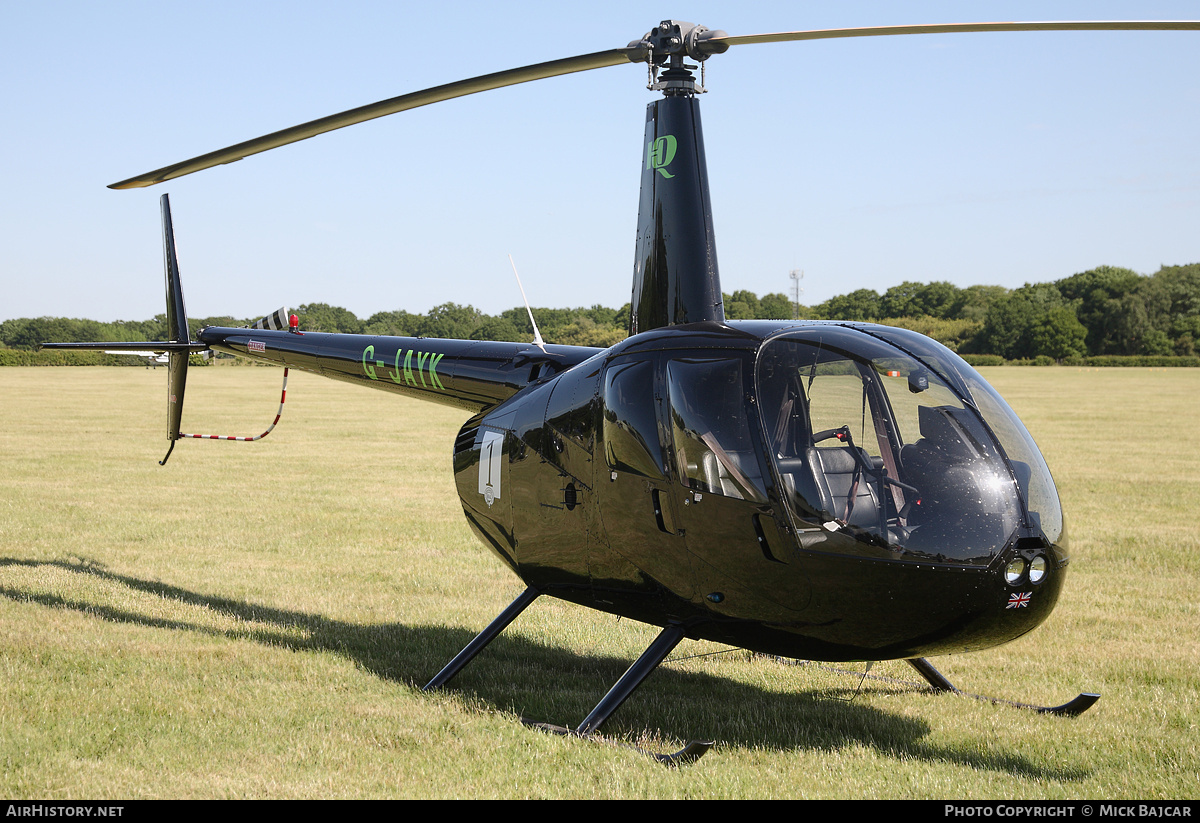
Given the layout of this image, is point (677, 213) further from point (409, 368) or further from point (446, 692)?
point (446, 692)

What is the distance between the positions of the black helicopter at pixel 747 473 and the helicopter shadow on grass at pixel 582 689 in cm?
54

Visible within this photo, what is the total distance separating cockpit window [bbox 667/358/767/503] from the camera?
4543mm

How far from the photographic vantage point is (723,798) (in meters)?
4.46

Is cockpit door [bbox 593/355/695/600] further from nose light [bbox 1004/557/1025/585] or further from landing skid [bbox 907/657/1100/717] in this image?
landing skid [bbox 907/657/1100/717]

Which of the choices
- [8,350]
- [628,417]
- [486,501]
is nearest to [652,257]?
[628,417]

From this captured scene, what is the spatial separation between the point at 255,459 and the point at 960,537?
17095 millimetres

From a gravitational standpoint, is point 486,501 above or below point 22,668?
above

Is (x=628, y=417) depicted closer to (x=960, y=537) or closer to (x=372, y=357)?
(x=960, y=537)

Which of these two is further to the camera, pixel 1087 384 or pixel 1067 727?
pixel 1087 384

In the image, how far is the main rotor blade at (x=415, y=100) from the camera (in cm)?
539

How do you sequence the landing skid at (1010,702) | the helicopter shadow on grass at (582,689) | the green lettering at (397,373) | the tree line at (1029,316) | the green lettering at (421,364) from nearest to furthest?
1. the helicopter shadow on grass at (582,689)
2. the landing skid at (1010,702)
3. the green lettering at (421,364)
4. the green lettering at (397,373)
5. the tree line at (1029,316)

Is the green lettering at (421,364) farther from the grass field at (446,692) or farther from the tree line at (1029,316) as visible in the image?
the tree line at (1029,316)

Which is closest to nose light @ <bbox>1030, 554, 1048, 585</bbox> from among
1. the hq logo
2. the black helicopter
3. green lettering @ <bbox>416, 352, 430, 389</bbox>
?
the black helicopter

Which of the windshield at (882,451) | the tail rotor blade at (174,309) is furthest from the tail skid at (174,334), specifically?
the windshield at (882,451)
